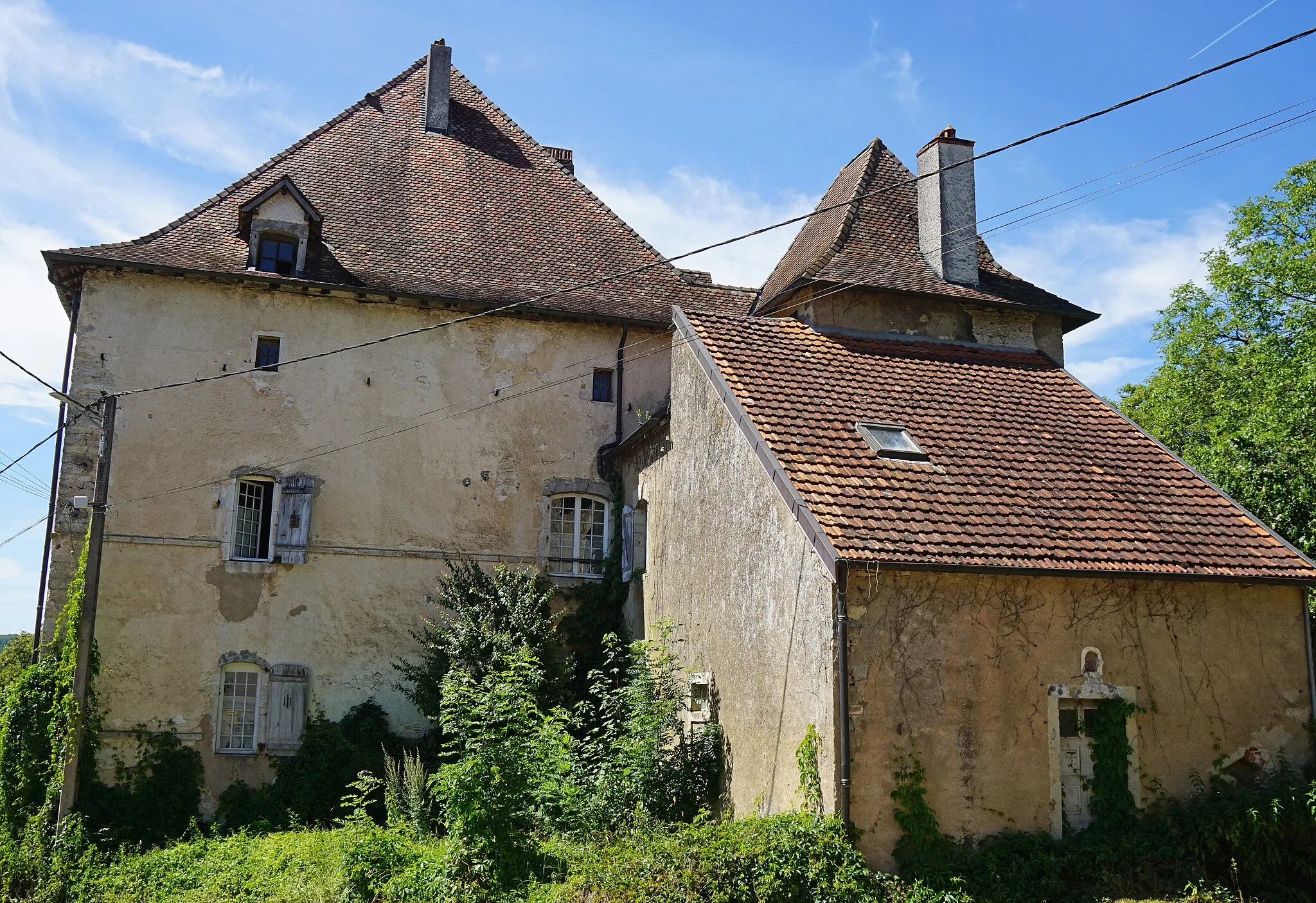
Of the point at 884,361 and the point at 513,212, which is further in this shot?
the point at 513,212

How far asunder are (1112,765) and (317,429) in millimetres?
12295

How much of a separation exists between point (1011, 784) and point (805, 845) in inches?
86.3

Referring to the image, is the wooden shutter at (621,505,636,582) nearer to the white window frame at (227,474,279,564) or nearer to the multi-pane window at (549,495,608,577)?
the multi-pane window at (549,495,608,577)

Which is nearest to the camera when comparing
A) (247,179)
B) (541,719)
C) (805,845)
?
(805,845)

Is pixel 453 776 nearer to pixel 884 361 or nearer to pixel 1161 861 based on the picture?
pixel 1161 861

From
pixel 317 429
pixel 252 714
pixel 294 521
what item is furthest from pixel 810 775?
pixel 317 429

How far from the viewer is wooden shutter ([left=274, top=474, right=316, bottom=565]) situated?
16406mm

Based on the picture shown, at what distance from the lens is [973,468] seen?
1178 cm

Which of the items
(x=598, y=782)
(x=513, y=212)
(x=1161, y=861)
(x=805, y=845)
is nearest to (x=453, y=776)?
(x=598, y=782)

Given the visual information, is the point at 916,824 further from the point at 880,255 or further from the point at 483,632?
the point at 880,255

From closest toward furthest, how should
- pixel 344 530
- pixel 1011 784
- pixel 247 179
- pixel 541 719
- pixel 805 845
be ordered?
pixel 805 845
pixel 1011 784
pixel 541 719
pixel 344 530
pixel 247 179

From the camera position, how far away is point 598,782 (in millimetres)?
11500

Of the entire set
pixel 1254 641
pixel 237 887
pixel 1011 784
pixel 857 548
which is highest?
pixel 857 548

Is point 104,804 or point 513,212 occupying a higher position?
point 513,212
